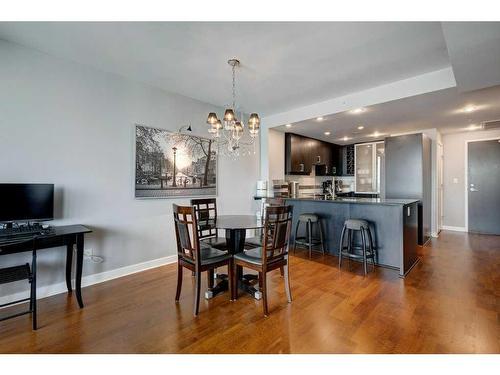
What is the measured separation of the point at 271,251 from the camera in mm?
2246

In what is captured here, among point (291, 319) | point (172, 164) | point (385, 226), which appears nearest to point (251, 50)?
point (172, 164)

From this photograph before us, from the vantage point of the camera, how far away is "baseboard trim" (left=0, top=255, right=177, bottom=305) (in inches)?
94.0

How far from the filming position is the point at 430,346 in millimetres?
1675

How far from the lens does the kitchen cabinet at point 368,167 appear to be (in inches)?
244

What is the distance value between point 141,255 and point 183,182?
121 cm

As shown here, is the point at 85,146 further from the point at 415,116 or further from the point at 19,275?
the point at 415,116

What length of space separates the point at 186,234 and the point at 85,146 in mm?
1736

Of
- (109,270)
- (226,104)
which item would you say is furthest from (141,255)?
(226,104)

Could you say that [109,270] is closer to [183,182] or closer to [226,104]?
[183,182]

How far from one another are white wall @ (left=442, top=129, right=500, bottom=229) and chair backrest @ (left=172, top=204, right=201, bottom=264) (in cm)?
667

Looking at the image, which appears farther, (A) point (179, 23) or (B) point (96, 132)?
(B) point (96, 132)

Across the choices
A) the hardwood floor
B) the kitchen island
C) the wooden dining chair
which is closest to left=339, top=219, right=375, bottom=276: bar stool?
the kitchen island

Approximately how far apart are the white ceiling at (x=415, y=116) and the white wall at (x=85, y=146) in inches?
114
